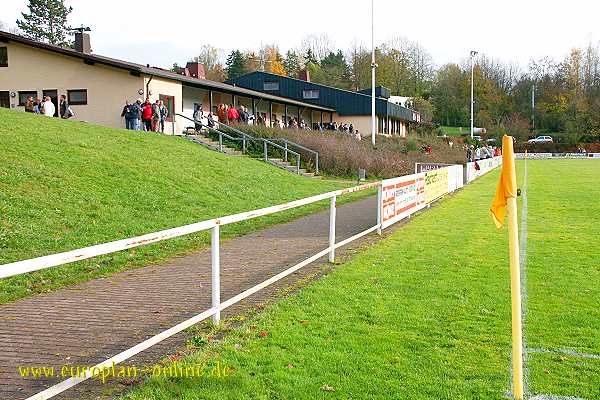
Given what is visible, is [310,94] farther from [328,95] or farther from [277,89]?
[277,89]

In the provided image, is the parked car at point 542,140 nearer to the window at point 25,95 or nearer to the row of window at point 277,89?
the row of window at point 277,89

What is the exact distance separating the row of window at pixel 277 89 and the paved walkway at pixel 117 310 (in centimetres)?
4808

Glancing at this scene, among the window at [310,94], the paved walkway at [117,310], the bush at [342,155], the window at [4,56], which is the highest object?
the window at [310,94]

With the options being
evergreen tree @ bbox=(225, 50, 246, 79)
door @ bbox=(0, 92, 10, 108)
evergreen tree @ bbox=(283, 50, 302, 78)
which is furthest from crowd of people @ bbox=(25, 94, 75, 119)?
evergreen tree @ bbox=(283, 50, 302, 78)

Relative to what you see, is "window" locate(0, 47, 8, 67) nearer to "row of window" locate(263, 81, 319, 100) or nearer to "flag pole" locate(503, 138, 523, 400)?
"row of window" locate(263, 81, 319, 100)

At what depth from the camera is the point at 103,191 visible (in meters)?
13.2

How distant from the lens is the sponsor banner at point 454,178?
2403 cm

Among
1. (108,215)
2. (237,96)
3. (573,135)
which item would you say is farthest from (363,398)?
(573,135)

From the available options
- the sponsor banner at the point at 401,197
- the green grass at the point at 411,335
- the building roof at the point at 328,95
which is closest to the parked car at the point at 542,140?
the building roof at the point at 328,95

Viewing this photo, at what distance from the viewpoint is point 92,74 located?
29828mm

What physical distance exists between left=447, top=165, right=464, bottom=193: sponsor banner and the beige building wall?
48.4 feet

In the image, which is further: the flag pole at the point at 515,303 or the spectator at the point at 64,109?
the spectator at the point at 64,109

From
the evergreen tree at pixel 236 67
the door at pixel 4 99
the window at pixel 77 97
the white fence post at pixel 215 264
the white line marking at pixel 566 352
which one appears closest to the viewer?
the white line marking at pixel 566 352

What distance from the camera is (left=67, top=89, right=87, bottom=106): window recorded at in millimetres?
29969
